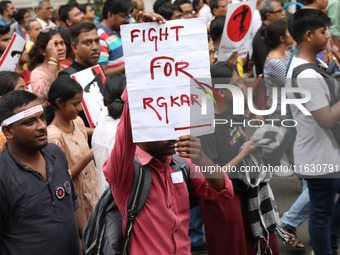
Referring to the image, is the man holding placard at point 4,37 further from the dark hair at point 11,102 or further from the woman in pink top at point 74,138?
the dark hair at point 11,102

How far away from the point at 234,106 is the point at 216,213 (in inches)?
34.6

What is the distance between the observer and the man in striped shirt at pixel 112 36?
624 cm

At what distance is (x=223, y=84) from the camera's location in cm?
441

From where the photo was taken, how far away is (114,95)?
393 cm

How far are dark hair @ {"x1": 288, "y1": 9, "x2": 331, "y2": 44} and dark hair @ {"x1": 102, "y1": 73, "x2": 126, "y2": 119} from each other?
1.59 metres

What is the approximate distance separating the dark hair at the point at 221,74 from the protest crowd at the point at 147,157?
0.01 metres

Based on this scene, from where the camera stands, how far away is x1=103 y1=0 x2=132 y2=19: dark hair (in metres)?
6.57

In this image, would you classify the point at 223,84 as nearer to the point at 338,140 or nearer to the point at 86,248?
the point at 338,140

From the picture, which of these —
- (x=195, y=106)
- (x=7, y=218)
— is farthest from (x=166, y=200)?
(x=7, y=218)

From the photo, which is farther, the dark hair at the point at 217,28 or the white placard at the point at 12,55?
the dark hair at the point at 217,28

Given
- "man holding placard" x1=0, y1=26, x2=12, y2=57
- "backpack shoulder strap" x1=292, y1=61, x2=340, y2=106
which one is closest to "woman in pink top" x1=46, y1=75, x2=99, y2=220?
"backpack shoulder strap" x1=292, y1=61, x2=340, y2=106

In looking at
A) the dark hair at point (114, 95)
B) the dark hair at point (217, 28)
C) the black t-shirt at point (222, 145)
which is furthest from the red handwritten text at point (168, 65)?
the dark hair at point (217, 28)

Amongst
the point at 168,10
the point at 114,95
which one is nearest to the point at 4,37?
the point at 168,10

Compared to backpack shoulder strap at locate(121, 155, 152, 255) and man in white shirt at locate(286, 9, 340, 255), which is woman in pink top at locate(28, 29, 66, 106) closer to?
man in white shirt at locate(286, 9, 340, 255)
